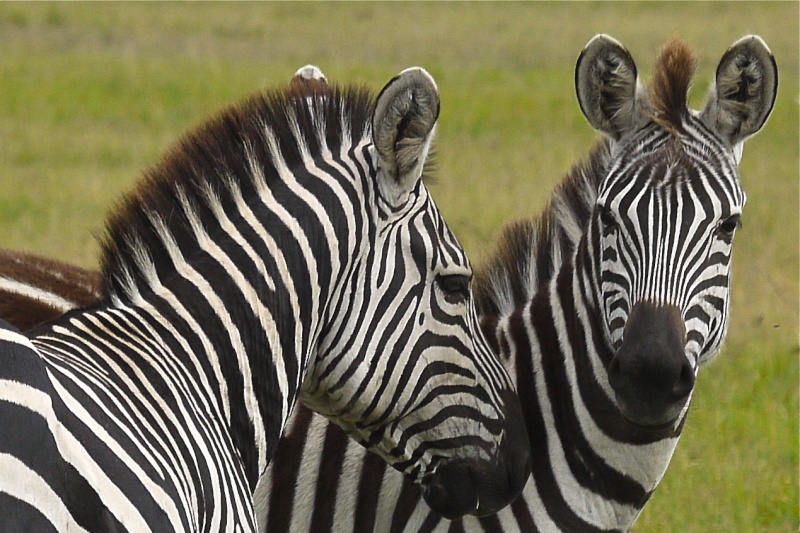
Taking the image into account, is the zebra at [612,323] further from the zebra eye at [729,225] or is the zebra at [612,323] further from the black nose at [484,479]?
the black nose at [484,479]

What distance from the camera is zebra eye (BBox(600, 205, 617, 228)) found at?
4.24 meters

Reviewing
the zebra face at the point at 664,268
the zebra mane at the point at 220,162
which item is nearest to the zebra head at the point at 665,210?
the zebra face at the point at 664,268

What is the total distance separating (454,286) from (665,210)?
844 millimetres

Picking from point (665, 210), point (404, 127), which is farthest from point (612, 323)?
point (404, 127)

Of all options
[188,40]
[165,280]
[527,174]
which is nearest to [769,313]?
[527,174]

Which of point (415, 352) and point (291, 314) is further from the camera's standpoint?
point (415, 352)

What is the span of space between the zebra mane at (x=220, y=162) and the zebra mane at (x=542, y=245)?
1115mm

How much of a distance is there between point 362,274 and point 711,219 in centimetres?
132

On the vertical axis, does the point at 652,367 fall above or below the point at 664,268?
below

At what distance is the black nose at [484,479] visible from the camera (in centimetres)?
397

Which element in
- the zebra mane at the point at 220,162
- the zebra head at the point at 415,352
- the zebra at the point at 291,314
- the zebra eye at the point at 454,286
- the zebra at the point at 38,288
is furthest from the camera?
the zebra at the point at 38,288

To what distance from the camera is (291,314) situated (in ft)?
12.1

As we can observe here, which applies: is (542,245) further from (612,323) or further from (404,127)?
(404,127)

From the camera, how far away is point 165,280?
3.53 metres
